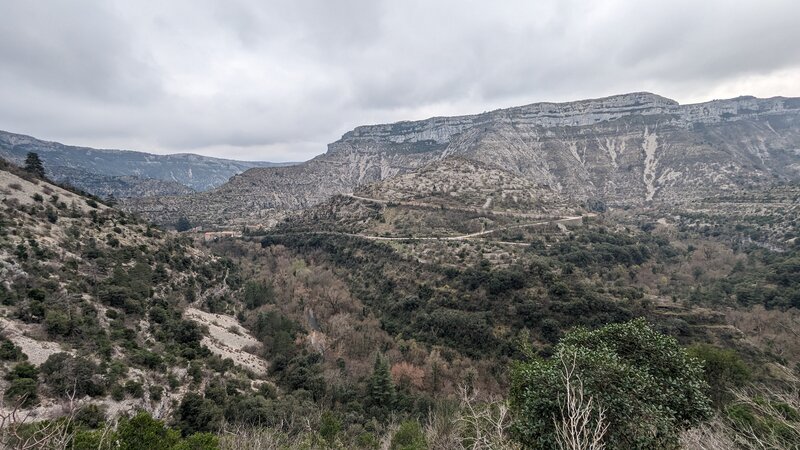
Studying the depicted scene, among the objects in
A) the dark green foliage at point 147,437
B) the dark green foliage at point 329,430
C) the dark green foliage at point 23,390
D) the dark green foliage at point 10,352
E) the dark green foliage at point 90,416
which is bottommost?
the dark green foliage at point 329,430

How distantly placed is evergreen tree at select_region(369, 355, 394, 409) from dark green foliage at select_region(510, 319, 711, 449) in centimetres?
2288

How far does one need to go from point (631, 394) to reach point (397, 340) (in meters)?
40.9

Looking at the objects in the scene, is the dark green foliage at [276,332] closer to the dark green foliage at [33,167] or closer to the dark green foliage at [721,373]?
the dark green foliage at [33,167]

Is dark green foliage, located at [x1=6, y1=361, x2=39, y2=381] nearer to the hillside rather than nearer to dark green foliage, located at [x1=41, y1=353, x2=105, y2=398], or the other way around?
the hillside

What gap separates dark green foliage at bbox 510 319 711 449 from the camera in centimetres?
1306

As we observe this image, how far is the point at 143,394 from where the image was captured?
2495cm

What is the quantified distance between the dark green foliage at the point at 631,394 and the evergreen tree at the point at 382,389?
75.1 ft

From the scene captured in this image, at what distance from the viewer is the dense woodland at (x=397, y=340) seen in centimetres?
1459

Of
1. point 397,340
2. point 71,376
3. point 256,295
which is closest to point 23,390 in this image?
point 71,376

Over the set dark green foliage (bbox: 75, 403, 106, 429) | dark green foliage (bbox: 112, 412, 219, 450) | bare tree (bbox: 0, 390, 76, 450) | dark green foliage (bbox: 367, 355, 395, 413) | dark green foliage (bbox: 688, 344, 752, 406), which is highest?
bare tree (bbox: 0, 390, 76, 450)

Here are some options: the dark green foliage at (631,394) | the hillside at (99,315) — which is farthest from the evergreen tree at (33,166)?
the dark green foliage at (631,394)

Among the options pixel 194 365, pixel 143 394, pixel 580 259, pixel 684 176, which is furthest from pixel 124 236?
pixel 684 176

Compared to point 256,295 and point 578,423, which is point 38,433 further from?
point 256,295

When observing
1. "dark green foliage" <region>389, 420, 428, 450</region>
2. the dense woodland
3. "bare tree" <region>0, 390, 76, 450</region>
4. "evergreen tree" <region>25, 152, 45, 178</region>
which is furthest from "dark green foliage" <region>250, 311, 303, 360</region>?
"evergreen tree" <region>25, 152, 45, 178</region>
